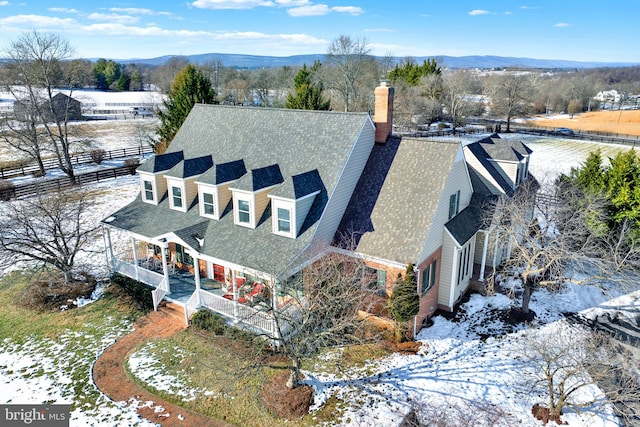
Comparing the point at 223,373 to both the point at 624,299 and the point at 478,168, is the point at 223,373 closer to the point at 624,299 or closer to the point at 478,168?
the point at 478,168

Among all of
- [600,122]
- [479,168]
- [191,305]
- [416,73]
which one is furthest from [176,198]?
[600,122]

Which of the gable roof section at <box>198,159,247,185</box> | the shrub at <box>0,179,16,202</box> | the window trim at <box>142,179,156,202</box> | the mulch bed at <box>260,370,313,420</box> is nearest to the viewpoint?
the mulch bed at <box>260,370,313,420</box>

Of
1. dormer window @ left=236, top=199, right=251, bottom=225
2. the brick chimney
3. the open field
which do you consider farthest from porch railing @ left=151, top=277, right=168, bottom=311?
the open field

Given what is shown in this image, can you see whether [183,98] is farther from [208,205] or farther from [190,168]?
[208,205]

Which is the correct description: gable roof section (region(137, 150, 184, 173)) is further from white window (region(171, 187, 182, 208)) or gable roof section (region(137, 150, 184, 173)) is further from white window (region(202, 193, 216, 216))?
white window (region(202, 193, 216, 216))

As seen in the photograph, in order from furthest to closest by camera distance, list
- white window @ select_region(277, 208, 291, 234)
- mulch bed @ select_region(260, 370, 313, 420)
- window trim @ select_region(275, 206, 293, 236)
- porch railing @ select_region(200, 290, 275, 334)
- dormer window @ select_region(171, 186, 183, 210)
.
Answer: dormer window @ select_region(171, 186, 183, 210) < white window @ select_region(277, 208, 291, 234) < window trim @ select_region(275, 206, 293, 236) < porch railing @ select_region(200, 290, 275, 334) < mulch bed @ select_region(260, 370, 313, 420)

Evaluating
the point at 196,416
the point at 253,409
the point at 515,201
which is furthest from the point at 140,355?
the point at 515,201

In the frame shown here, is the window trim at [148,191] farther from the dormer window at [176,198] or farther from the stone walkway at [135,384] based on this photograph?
the stone walkway at [135,384]
